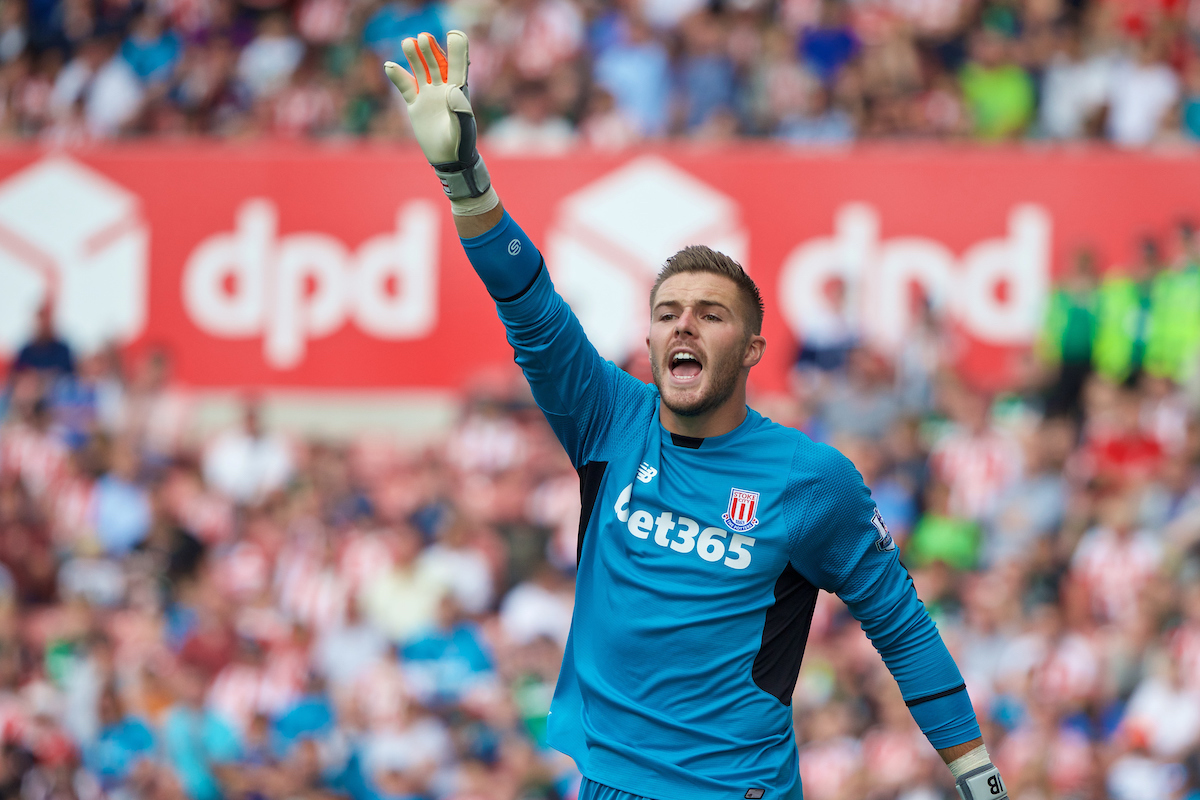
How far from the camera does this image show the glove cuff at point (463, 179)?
3426 mm

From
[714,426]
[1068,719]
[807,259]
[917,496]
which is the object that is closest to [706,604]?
[714,426]

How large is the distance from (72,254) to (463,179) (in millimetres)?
11370

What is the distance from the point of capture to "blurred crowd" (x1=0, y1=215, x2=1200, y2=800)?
30.0 feet

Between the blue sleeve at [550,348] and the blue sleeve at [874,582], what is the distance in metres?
0.56

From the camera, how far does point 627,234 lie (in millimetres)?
Answer: 13062

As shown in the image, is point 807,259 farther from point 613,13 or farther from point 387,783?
point 387,783

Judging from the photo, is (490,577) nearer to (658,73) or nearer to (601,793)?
(658,73)

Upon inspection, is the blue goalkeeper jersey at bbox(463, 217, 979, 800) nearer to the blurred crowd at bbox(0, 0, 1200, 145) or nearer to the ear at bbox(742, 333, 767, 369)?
the ear at bbox(742, 333, 767, 369)

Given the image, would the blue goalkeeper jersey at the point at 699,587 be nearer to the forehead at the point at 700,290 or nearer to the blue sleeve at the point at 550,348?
the blue sleeve at the point at 550,348

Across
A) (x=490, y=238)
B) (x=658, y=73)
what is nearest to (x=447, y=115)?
(x=490, y=238)

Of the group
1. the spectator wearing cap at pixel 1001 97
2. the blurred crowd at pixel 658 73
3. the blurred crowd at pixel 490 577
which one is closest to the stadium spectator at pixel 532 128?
the blurred crowd at pixel 658 73

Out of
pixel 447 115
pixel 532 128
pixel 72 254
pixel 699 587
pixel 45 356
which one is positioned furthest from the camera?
pixel 72 254

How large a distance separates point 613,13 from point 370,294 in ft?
12.4

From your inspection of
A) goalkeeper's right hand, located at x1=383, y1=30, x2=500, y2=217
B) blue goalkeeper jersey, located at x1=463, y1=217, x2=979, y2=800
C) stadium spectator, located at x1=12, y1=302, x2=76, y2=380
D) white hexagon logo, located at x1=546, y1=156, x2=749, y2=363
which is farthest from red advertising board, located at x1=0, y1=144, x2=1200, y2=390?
goalkeeper's right hand, located at x1=383, y1=30, x2=500, y2=217
